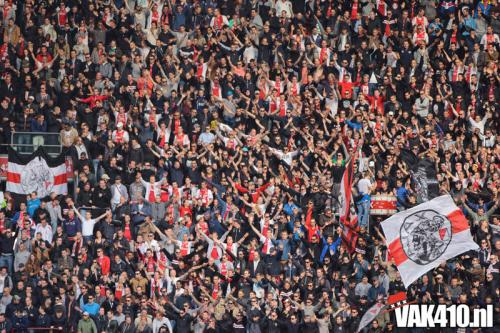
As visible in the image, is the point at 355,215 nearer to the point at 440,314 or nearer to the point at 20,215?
the point at 440,314

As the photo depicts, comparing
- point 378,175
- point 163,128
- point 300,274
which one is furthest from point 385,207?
point 163,128

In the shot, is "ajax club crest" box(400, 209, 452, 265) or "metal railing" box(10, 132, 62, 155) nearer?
"ajax club crest" box(400, 209, 452, 265)

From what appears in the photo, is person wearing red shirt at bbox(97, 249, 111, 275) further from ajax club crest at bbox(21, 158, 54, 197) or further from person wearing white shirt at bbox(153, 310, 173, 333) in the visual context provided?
ajax club crest at bbox(21, 158, 54, 197)

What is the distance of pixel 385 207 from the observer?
35594 mm

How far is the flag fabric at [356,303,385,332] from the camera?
3244cm

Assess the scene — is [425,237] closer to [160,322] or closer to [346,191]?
[346,191]

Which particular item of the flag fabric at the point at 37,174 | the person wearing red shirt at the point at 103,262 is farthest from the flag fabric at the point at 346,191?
the flag fabric at the point at 37,174

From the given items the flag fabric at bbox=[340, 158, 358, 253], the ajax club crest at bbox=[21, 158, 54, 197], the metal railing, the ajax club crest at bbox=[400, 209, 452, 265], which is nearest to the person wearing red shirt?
the ajax club crest at bbox=[21, 158, 54, 197]

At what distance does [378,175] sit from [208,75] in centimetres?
563

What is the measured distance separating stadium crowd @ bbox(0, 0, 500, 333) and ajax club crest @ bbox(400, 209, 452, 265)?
7.63ft

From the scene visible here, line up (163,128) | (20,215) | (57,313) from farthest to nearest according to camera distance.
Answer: (163,128), (20,215), (57,313)

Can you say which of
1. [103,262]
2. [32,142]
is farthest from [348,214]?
[32,142]

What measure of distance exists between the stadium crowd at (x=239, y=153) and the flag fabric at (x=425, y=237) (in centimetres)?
225

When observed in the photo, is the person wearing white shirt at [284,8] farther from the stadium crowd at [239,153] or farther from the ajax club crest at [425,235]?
the ajax club crest at [425,235]
